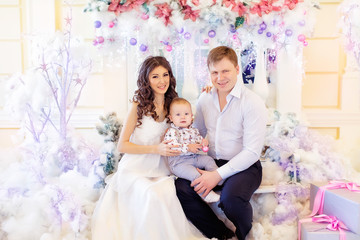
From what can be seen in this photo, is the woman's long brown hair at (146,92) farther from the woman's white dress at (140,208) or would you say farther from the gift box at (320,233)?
the gift box at (320,233)

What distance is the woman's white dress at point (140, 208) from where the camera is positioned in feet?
6.07

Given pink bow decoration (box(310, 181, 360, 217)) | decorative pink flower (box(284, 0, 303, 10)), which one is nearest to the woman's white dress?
pink bow decoration (box(310, 181, 360, 217))

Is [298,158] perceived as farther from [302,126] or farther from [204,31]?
[204,31]

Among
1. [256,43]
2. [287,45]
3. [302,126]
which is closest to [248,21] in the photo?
Result: [256,43]

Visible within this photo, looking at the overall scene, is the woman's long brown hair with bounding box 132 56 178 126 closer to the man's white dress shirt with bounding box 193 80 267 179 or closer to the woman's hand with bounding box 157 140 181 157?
the woman's hand with bounding box 157 140 181 157

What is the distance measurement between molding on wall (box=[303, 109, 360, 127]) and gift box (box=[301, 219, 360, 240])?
140 centimetres

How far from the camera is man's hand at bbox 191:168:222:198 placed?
6.49 ft

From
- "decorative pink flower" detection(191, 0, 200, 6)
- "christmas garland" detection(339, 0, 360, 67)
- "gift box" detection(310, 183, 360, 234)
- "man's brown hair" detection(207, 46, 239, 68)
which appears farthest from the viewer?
"christmas garland" detection(339, 0, 360, 67)

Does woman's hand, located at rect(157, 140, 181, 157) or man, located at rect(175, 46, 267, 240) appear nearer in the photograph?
man, located at rect(175, 46, 267, 240)

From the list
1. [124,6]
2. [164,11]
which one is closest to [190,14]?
[164,11]

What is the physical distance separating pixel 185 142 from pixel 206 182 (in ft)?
0.98

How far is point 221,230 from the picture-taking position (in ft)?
6.57

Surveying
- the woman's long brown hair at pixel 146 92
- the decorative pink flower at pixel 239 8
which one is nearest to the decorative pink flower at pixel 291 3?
the decorative pink flower at pixel 239 8

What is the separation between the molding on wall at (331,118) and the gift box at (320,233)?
4.61 ft
